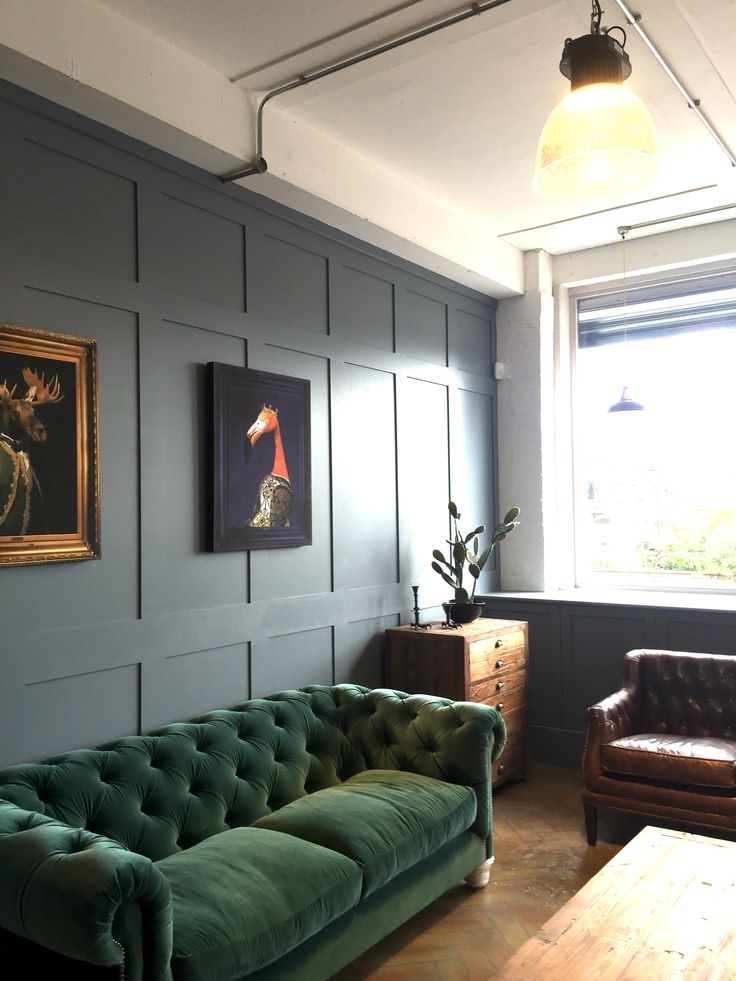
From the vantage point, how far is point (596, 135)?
203 centimetres

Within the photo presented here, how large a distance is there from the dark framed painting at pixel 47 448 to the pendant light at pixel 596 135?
1670mm

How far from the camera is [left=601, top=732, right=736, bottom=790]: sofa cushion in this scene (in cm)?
353

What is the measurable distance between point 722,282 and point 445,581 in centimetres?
255

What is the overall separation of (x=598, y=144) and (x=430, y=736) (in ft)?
7.69

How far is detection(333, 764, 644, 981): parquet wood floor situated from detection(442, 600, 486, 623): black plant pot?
952 mm

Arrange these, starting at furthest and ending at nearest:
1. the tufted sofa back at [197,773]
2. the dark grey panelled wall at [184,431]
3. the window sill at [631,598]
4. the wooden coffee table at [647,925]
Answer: the window sill at [631,598], the dark grey panelled wall at [184,431], the tufted sofa back at [197,773], the wooden coffee table at [647,925]

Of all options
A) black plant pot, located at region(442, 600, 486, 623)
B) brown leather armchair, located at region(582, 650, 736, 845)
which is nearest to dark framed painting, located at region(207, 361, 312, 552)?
black plant pot, located at region(442, 600, 486, 623)

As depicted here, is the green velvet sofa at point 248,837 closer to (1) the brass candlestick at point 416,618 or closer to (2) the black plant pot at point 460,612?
(1) the brass candlestick at point 416,618

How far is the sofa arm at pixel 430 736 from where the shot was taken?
10.9ft

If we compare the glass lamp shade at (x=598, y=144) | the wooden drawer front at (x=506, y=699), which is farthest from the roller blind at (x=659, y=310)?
the glass lamp shade at (x=598, y=144)

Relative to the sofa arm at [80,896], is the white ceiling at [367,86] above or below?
above

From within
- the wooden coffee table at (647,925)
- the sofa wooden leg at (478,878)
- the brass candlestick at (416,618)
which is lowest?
the sofa wooden leg at (478,878)

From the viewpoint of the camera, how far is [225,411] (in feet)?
11.4

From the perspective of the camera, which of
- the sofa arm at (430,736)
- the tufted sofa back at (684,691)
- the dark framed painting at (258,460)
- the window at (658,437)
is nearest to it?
the sofa arm at (430,736)
